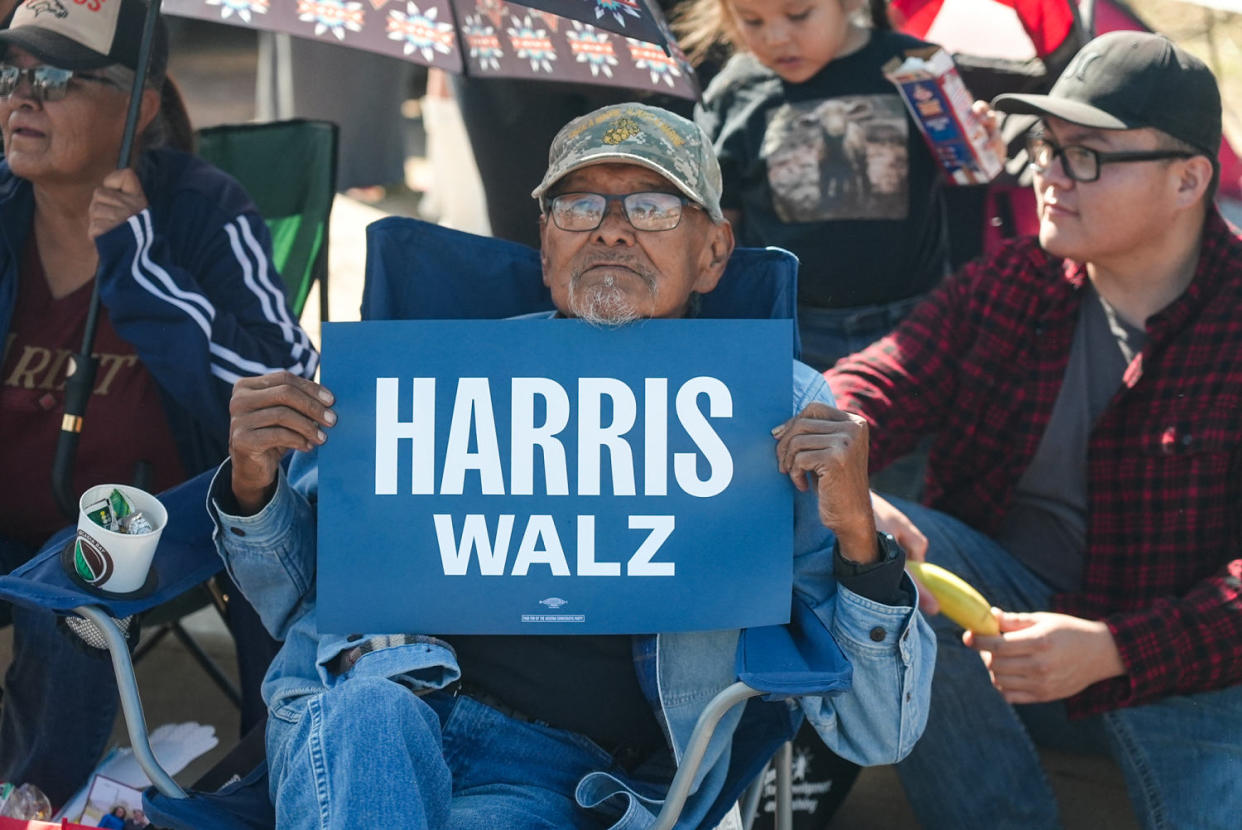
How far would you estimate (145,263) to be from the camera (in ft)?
10.5

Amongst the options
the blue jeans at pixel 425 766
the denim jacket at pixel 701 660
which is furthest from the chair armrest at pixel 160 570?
the blue jeans at pixel 425 766

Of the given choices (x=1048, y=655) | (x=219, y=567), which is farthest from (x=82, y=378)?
(x=1048, y=655)

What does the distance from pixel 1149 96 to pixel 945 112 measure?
2.83 ft

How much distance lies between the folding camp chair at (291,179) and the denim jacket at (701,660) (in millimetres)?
1598

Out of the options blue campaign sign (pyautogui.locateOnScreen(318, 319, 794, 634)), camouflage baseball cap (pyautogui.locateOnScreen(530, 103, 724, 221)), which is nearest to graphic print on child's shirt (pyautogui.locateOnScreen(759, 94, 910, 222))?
camouflage baseball cap (pyautogui.locateOnScreen(530, 103, 724, 221))

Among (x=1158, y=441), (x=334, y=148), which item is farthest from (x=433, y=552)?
(x=334, y=148)

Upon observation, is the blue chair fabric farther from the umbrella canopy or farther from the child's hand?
the child's hand

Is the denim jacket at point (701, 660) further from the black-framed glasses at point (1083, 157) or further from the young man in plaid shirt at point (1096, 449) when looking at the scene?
the black-framed glasses at point (1083, 157)

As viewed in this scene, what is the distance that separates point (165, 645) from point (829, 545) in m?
2.48

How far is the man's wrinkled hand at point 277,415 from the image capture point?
251 cm

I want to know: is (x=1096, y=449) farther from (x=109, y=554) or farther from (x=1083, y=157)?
(x=109, y=554)

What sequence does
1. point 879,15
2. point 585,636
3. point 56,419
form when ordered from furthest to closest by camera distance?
point 879,15 < point 56,419 < point 585,636

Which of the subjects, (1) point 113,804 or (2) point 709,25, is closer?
(1) point 113,804

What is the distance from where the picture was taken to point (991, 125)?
407cm
